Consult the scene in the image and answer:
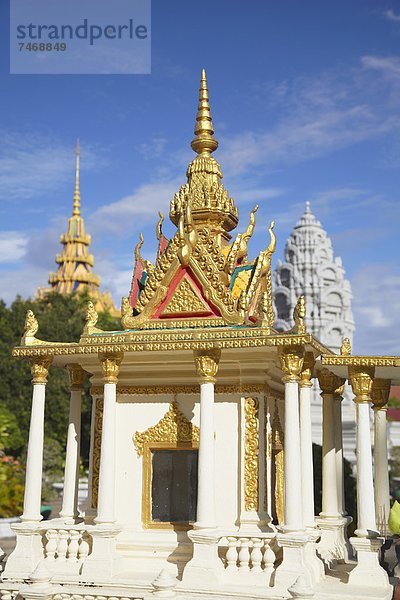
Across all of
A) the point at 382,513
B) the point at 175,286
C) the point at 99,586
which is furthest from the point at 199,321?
the point at 382,513

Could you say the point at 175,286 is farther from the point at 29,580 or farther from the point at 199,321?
the point at 29,580

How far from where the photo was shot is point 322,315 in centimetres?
6938

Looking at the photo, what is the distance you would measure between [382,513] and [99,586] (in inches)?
269

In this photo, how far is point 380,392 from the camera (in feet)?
50.0

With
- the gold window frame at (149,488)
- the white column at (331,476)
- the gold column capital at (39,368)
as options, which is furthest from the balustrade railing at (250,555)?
the gold column capital at (39,368)

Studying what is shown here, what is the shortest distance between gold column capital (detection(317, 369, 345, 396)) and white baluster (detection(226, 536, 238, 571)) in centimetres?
456

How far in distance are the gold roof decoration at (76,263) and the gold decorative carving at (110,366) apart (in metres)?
54.5

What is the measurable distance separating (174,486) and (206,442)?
1944 mm

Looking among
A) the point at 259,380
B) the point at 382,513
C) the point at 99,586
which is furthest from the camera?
the point at 382,513

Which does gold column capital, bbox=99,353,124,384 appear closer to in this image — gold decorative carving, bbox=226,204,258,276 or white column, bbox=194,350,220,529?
white column, bbox=194,350,220,529

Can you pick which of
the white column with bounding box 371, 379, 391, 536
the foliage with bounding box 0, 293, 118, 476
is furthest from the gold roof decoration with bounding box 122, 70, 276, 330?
the foliage with bounding box 0, 293, 118, 476

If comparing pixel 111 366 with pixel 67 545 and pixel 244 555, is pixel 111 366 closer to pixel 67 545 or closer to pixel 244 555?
pixel 67 545

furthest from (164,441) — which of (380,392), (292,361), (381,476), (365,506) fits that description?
(381,476)

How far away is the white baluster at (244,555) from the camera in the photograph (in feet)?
39.4
